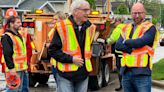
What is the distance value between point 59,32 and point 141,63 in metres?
1.12

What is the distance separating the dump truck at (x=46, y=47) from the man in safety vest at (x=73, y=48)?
16.6 feet

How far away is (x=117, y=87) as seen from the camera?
1213 centimetres

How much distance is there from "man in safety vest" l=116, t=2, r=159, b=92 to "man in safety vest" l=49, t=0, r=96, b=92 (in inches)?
23.4

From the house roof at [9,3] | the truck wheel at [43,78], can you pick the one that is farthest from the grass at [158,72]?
the house roof at [9,3]

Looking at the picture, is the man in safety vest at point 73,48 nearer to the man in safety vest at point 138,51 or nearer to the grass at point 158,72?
the man in safety vest at point 138,51

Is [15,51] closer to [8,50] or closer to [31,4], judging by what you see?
[8,50]

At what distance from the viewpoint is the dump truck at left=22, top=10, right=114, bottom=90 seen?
1114 cm

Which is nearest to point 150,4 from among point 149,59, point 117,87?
point 117,87

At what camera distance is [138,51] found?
605 cm

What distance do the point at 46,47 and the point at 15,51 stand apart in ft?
11.3

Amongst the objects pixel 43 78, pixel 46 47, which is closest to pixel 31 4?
pixel 43 78

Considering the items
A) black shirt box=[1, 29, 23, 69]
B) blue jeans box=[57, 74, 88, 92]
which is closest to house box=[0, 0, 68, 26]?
black shirt box=[1, 29, 23, 69]

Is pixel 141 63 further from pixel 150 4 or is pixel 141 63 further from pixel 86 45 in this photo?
pixel 150 4

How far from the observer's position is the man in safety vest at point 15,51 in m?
7.32
